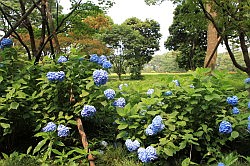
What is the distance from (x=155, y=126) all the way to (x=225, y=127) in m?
0.43

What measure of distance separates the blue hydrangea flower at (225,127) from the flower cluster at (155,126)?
0.35 m

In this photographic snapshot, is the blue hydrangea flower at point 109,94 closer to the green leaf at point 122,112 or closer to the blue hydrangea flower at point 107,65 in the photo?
the green leaf at point 122,112

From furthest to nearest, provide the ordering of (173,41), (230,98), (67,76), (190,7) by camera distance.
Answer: (173,41) → (190,7) → (67,76) → (230,98)

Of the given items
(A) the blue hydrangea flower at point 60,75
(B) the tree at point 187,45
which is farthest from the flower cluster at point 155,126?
Result: (B) the tree at point 187,45

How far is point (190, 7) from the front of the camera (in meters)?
3.32

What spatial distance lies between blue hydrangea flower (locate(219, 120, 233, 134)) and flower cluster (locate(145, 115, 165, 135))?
353mm

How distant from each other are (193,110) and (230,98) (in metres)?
0.25

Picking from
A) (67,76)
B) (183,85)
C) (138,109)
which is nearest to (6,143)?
(67,76)

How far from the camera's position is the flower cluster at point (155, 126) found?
1682 mm

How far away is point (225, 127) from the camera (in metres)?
1.72

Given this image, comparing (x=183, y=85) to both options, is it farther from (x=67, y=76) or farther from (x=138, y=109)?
(x=67, y=76)

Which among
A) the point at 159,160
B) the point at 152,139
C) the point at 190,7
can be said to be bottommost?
the point at 159,160

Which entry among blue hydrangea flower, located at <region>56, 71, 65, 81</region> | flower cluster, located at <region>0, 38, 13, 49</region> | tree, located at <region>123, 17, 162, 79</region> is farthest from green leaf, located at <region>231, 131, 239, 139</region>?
tree, located at <region>123, 17, 162, 79</region>

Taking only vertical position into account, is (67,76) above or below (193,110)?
above
